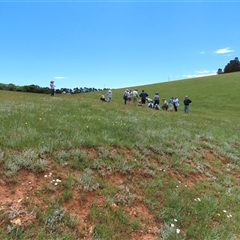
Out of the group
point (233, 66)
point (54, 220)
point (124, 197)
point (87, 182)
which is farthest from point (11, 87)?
point (233, 66)

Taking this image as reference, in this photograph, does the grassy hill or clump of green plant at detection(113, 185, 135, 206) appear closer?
the grassy hill

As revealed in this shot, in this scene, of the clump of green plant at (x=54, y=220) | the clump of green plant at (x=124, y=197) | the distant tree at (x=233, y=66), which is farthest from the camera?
the distant tree at (x=233, y=66)

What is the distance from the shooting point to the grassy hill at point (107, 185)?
412cm

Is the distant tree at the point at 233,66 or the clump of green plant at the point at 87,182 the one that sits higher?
the distant tree at the point at 233,66

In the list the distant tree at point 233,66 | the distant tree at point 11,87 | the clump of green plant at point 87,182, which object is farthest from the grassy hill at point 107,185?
the distant tree at point 233,66

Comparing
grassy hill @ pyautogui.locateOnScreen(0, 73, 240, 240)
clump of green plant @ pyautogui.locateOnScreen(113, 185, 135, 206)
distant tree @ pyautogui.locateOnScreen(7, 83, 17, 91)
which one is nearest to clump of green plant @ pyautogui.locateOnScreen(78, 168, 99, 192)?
grassy hill @ pyautogui.locateOnScreen(0, 73, 240, 240)

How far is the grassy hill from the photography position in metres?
4.12

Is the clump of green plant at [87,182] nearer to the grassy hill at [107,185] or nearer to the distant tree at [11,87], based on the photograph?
the grassy hill at [107,185]

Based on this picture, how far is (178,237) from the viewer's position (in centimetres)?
428

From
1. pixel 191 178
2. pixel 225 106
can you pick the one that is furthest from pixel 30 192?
pixel 225 106

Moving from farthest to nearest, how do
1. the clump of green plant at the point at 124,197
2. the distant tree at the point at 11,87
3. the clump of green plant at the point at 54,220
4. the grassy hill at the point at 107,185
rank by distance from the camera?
the distant tree at the point at 11,87 → the clump of green plant at the point at 124,197 → the grassy hill at the point at 107,185 → the clump of green plant at the point at 54,220

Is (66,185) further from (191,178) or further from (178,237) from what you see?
(191,178)

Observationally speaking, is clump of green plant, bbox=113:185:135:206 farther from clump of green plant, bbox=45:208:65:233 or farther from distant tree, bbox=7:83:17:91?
distant tree, bbox=7:83:17:91

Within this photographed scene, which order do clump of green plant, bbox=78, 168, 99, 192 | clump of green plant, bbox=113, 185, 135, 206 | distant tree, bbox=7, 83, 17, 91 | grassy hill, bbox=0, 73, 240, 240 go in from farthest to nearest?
distant tree, bbox=7, 83, 17, 91 → clump of green plant, bbox=78, 168, 99, 192 → clump of green plant, bbox=113, 185, 135, 206 → grassy hill, bbox=0, 73, 240, 240
